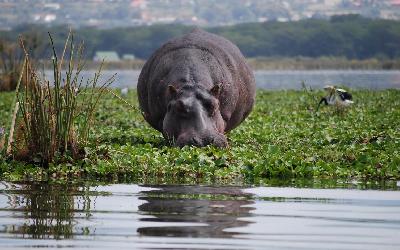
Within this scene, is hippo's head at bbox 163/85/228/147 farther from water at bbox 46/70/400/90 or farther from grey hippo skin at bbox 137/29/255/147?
water at bbox 46/70/400/90

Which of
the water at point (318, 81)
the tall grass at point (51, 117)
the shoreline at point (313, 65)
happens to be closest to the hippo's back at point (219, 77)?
the tall grass at point (51, 117)

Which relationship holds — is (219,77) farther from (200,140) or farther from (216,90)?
(200,140)

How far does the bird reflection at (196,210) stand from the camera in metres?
8.83

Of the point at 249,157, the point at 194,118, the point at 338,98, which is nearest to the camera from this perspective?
the point at 249,157

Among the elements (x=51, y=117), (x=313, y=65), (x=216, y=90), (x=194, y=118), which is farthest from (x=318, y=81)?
(x=51, y=117)

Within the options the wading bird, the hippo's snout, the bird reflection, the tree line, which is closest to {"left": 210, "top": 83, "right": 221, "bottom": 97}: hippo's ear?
the hippo's snout

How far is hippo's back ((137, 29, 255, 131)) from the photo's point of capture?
15.9 m

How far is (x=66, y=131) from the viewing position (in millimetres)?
13055

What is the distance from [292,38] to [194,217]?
4304 inches

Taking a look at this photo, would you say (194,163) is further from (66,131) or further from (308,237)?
(308,237)

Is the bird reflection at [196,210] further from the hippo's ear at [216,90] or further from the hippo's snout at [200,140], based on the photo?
the hippo's ear at [216,90]

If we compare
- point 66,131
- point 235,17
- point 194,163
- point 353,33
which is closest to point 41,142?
point 66,131

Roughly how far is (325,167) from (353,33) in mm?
104624

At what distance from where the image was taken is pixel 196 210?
990 cm
